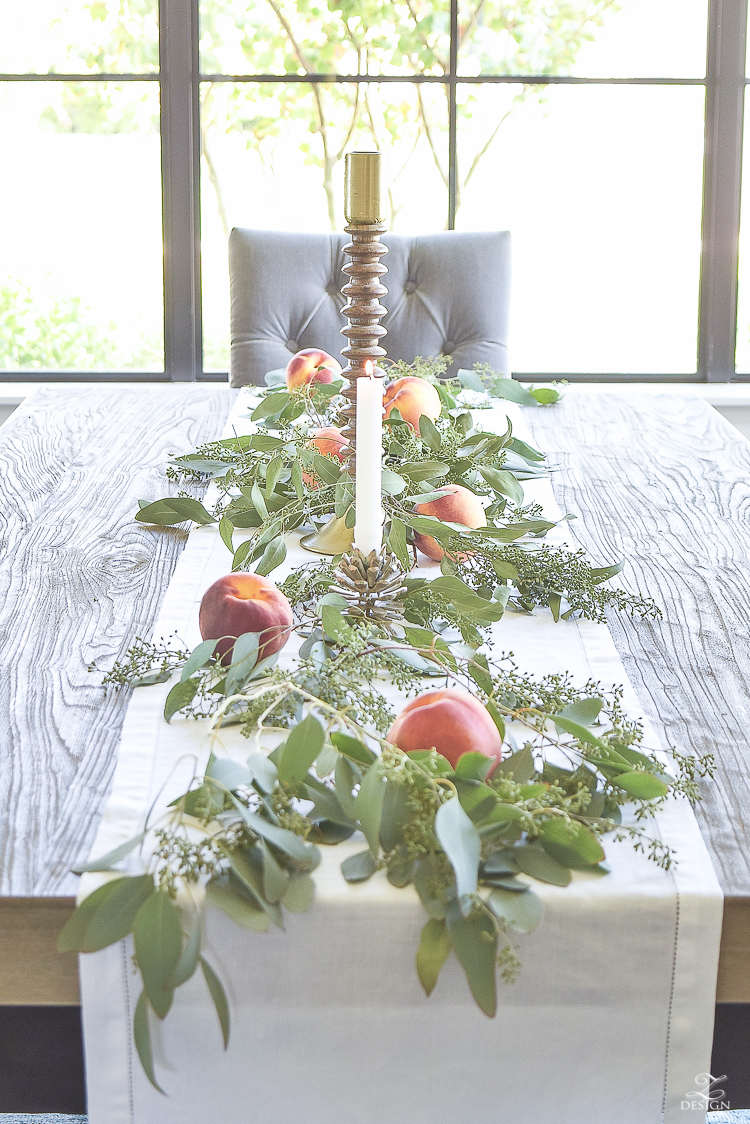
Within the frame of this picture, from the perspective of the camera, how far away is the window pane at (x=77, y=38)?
2.71 m

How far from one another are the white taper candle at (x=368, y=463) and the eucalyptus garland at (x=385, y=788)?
0.03m

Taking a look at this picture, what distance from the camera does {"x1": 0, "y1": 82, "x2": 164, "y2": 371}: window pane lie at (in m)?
2.78

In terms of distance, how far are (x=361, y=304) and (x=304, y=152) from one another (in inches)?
71.8

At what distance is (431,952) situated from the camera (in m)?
0.57

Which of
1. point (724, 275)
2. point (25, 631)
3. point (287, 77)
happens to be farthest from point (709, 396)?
point (25, 631)

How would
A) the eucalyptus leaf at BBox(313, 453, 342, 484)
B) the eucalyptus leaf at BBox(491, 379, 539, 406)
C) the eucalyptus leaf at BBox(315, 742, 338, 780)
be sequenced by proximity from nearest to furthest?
the eucalyptus leaf at BBox(315, 742, 338, 780)
the eucalyptus leaf at BBox(313, 453, 342, 484)
the eucalyptus leaf at BBox(491, 379, 539, 406)

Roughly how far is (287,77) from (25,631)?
216cm

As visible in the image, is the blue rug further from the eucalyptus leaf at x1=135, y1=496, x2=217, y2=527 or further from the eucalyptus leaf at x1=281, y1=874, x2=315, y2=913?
the eucalyptus leaf at x1=281, y1=874, x2=315, y2=913

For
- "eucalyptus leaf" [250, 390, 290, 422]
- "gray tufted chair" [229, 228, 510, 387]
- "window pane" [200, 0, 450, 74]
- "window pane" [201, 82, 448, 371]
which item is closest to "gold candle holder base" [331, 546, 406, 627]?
"eucalyptus leaf" [250, 390, 290, 422]

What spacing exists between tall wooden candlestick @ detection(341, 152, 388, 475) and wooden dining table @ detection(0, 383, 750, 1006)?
0.26 meters

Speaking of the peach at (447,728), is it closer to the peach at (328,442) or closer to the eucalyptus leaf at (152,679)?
the eucalyptus leaf at (152,679)

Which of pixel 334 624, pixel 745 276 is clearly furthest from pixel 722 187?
pixel 334 624

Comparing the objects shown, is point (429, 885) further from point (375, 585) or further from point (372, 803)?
point (375, 585)

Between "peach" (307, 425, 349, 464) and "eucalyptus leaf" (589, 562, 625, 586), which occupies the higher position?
"peach" (307, 425, 349, 464)
